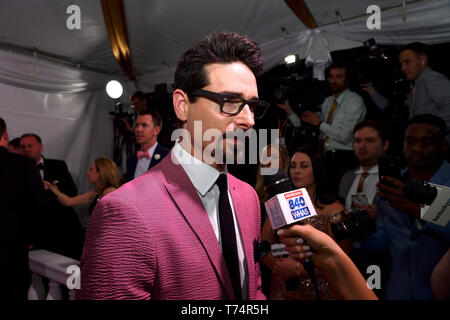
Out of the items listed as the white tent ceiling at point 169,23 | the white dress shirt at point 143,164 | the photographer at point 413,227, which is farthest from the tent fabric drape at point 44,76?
Answer: the photographer at point 413,227

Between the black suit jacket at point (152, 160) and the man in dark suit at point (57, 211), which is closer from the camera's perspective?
the black suit jacket at point (152, 160)

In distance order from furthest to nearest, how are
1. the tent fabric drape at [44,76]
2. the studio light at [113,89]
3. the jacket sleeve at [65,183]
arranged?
the studio light at [113,89]
the jacket sleeve at [65,183]
the tent fabric drape at [44,76]

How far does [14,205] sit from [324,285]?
259 centimetres

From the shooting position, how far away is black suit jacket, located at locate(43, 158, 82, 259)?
427 centimetres

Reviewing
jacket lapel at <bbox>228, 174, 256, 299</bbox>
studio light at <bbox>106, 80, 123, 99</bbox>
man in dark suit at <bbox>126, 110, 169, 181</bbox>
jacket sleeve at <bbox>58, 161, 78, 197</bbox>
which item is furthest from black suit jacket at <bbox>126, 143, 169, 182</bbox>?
jacket lapel at <bbox>228, 174, 256, 299</bbox>

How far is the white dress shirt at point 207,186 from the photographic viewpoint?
1.09m

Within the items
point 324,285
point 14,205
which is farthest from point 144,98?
point 324,285

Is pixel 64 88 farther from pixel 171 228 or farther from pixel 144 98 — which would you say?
pixel 171 228

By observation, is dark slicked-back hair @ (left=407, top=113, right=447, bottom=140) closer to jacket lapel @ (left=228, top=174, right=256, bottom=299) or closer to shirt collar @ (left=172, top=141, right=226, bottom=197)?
jacket lapel @ (left=228, top=174, right=256, bottom=299)

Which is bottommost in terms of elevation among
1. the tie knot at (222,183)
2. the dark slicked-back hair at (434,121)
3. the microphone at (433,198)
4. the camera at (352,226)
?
the camera at (352,226)

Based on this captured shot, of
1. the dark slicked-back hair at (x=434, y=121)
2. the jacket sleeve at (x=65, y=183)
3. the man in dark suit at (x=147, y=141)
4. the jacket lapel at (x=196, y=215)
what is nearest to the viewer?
the jacket lapel at (x=196, y=215)

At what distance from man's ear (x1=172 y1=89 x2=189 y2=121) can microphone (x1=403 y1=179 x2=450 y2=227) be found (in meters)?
0.99

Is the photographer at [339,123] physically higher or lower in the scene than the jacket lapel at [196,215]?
higher

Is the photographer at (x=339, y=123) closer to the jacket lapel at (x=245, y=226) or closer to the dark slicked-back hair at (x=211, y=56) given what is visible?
the jacket lapel at (x=245, y=226)
